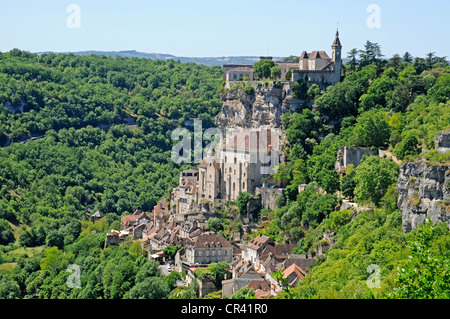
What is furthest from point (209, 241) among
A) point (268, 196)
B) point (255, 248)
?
point (268, 196)

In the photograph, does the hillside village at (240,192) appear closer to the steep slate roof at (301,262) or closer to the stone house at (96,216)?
the steep slate roof at (301,262)

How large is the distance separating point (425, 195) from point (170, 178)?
69.9 m

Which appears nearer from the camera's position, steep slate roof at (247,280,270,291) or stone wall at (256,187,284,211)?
steep slate roof at (247,280,270,291)

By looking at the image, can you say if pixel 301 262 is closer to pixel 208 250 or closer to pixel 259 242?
pixel 259 242

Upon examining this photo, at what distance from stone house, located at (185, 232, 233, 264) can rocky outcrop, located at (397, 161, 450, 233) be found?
16265mm

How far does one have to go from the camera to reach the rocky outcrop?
3838cm

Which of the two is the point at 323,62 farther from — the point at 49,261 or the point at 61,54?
the point at 61,54

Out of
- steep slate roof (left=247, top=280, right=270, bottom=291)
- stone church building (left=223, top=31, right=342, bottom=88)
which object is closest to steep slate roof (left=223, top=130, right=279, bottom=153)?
stone church building (left=223, top=31, right=342, bottom=88)

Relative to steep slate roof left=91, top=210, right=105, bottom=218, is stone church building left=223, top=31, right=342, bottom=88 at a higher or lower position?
higher

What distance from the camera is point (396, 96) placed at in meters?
61.6

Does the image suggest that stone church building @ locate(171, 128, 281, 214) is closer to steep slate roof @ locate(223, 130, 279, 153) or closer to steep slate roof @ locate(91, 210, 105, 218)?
steep slate roof @ locate(223, 130, 279, 153)

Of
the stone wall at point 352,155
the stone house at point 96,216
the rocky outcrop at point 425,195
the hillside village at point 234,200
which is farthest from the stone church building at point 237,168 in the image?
the stone house at point 96,216
